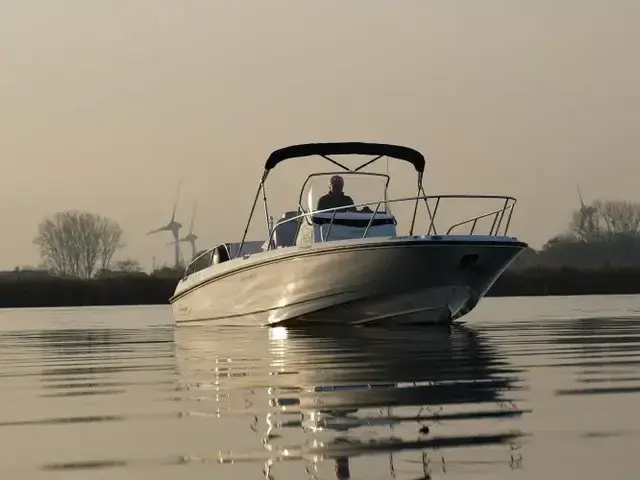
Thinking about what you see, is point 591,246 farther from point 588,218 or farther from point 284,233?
point 284,233

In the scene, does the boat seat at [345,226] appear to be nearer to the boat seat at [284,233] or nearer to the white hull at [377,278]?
the white hull at [377,278]

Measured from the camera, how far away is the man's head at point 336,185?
20781 mm

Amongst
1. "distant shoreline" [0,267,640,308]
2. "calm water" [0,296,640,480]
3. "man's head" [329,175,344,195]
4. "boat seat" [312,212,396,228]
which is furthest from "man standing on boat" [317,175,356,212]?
"distant shoreline" [0,267,640,308]

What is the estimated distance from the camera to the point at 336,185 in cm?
2083

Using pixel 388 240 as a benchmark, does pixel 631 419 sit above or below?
below

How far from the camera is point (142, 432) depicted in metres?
5.44

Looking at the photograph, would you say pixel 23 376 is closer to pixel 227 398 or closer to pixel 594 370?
pixel 227 398

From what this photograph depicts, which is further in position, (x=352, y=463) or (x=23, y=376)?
(x=23, y=376)

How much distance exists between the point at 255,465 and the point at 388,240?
1381cm

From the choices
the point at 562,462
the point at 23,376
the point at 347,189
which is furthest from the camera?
the point at 347,189

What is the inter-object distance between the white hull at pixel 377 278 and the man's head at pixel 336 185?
169 centimetres

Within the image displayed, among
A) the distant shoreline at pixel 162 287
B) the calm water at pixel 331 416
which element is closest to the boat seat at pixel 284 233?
the calm water at pixel 331 416

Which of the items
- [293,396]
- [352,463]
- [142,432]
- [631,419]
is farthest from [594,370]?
[352,463]

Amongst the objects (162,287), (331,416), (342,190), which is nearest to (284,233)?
(342,190)
